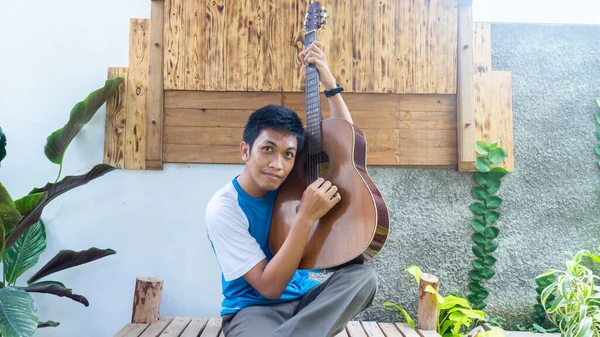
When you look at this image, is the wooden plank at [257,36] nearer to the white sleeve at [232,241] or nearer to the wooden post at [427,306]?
the white sleeve at [232,241]

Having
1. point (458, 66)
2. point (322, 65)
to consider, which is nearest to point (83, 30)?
point (322, 65)

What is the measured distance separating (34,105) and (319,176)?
192cm

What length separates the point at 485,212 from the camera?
8.24ft

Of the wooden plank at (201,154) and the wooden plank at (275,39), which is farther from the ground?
the wooden plank at (275,39)

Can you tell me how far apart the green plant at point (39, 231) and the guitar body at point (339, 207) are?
1.07 meters

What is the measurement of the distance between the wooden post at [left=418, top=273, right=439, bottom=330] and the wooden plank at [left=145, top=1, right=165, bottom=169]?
1620 mm

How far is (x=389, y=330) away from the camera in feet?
7.23

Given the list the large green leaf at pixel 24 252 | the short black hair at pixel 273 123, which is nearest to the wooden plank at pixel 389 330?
the short black hair at pixel 273 123

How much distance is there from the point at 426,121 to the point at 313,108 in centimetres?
110

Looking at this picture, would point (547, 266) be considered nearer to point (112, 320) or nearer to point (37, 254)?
point (112, 320)

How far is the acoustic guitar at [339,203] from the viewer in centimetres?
140

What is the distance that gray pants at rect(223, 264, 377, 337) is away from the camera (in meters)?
1.33

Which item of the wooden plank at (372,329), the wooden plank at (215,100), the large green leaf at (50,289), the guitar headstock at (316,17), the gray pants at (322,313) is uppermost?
the guitar headstock at (316,17)

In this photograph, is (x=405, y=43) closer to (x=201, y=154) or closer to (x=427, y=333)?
(x=201, y=154)
